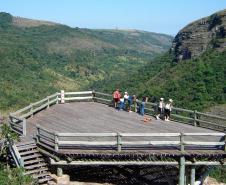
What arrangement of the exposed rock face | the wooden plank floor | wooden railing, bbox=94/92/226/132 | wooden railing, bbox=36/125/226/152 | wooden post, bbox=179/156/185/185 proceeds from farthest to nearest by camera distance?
the exposed rock face → the wooden plank floor → wooden railing, bbox=94/92/226/132 → wooden post, bbox=179/156/185/185 → wooden railing, bbox=36/125/226/152

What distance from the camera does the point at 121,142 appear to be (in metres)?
19.8

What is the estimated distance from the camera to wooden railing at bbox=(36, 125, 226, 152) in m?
19.7

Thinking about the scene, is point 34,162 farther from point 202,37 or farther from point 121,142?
point 202,37

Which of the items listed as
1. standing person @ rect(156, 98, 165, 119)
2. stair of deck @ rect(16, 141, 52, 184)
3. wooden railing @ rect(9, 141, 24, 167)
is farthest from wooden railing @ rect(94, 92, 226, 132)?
wooden railing @ rect(9, 141, 24, 167)

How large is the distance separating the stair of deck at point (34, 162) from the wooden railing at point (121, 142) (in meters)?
0.47

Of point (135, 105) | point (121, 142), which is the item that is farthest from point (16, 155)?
point (135, 105)

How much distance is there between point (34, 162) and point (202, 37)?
88.5 m

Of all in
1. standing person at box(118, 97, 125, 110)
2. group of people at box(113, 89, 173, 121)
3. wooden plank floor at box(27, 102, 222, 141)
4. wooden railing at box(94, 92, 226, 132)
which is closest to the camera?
wooden railing at box(94, 92, 226, 132)

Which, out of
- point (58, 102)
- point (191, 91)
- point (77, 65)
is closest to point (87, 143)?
point (58, 102)

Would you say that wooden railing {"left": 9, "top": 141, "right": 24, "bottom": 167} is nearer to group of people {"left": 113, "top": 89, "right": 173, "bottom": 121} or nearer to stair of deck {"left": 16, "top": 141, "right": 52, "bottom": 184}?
stair of deck {"left": 16, "top": 141, "right": 52, "bottom": 184}

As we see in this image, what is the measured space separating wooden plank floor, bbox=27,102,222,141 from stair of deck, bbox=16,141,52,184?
7.36ft

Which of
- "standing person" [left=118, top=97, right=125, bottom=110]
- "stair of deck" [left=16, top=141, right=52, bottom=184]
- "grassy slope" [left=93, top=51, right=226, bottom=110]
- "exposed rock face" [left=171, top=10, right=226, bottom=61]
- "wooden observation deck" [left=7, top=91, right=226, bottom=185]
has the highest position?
"exposed rock face" [left=171, top=10, right=226, bottom=61]

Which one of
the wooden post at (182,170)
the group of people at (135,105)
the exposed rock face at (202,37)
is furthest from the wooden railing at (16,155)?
the exposed rock face at (202,37)

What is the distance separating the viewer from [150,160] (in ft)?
66.2
